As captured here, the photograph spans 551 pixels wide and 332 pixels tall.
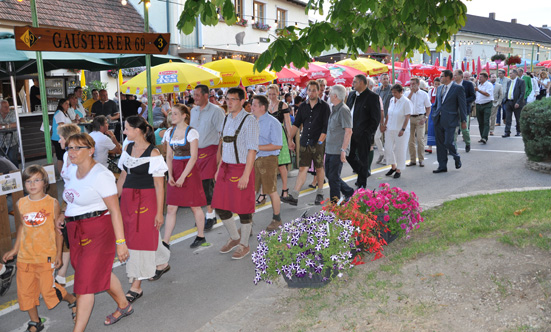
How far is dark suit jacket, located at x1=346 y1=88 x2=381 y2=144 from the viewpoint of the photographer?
8.45 meters

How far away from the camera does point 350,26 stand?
5.40 meters

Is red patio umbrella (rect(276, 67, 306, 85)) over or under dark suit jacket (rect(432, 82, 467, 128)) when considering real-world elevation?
over

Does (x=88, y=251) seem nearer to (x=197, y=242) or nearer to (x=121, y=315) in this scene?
(x=121, y=315)

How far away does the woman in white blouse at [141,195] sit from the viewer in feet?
16.1

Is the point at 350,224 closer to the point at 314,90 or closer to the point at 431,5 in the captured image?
the point at 431,5

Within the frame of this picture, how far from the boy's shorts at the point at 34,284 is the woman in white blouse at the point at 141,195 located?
0.73 metres

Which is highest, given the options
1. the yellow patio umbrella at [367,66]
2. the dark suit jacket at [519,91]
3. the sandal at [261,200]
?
the yellow patio umbrella at [367,66]

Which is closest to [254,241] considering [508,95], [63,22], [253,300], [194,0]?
[253,300]

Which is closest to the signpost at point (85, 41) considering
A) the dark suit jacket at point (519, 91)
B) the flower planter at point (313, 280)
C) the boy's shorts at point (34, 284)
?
the boy's shorts at point (34, 284)

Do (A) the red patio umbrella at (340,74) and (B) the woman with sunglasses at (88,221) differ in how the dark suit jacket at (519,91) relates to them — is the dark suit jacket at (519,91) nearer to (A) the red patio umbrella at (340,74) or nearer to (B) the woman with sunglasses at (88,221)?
(A) the red patio umbrella at (340,74)

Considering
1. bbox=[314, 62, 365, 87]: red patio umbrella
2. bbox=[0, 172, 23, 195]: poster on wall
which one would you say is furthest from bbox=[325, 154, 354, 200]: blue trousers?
bbox=[314, 62, 365, 87]: red patio umbrella

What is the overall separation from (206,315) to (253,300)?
444 mm

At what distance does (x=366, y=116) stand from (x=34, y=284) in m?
5.63

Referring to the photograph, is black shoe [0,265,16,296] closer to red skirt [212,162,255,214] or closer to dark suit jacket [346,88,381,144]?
red skirt [212,162,255,214]
